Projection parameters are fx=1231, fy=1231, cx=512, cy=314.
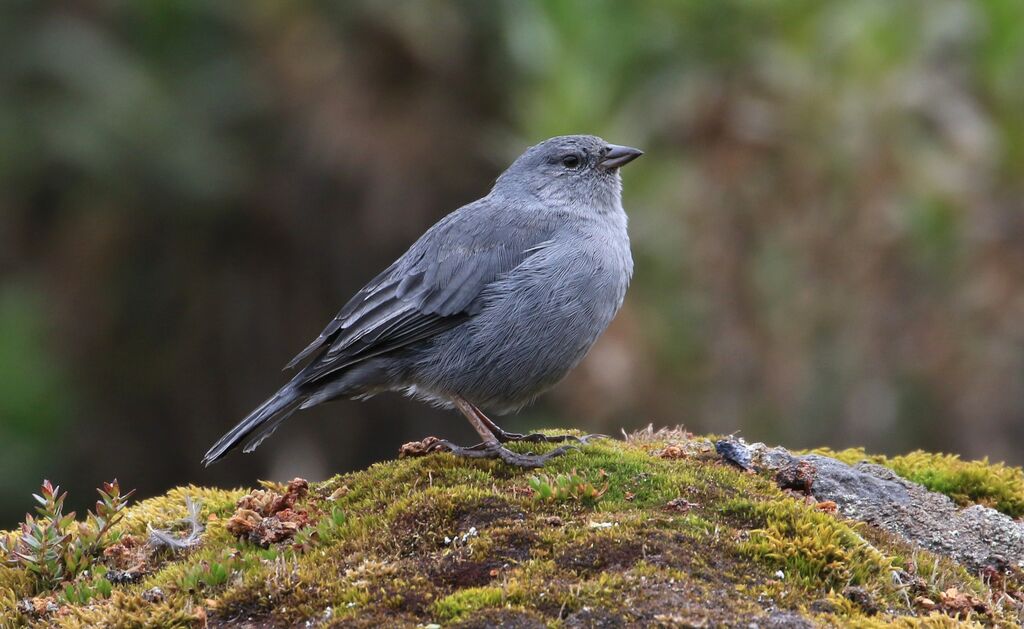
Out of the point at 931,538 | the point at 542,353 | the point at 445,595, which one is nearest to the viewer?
the point at 445,595

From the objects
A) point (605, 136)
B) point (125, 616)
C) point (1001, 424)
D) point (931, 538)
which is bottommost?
point (125, 616)

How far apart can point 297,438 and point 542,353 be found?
8.13 metres

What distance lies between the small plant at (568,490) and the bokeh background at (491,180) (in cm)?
633

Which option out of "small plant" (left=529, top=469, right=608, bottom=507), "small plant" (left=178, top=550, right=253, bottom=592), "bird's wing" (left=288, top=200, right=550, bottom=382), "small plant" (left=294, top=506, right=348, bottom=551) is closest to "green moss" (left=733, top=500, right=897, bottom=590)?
"small plant" (left=529, top=469, right=608, bottom=507)

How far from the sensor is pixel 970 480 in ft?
19.8

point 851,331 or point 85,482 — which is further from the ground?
point 851,331

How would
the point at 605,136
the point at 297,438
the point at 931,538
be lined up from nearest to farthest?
the point at 931,538 < the point at 605,136 < the point at 297,438

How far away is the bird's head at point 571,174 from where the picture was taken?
24.0ft

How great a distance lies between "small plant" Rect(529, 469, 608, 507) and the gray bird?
35.2 inches

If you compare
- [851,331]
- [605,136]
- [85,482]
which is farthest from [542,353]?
[85,482]

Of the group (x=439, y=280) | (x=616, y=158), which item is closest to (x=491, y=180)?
(x=616, y=158)

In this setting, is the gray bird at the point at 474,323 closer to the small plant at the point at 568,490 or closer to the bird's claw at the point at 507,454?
the bird's claw at the point at 507,454

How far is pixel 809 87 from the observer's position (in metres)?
11.5

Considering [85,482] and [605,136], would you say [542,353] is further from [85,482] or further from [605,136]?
[85,482]
